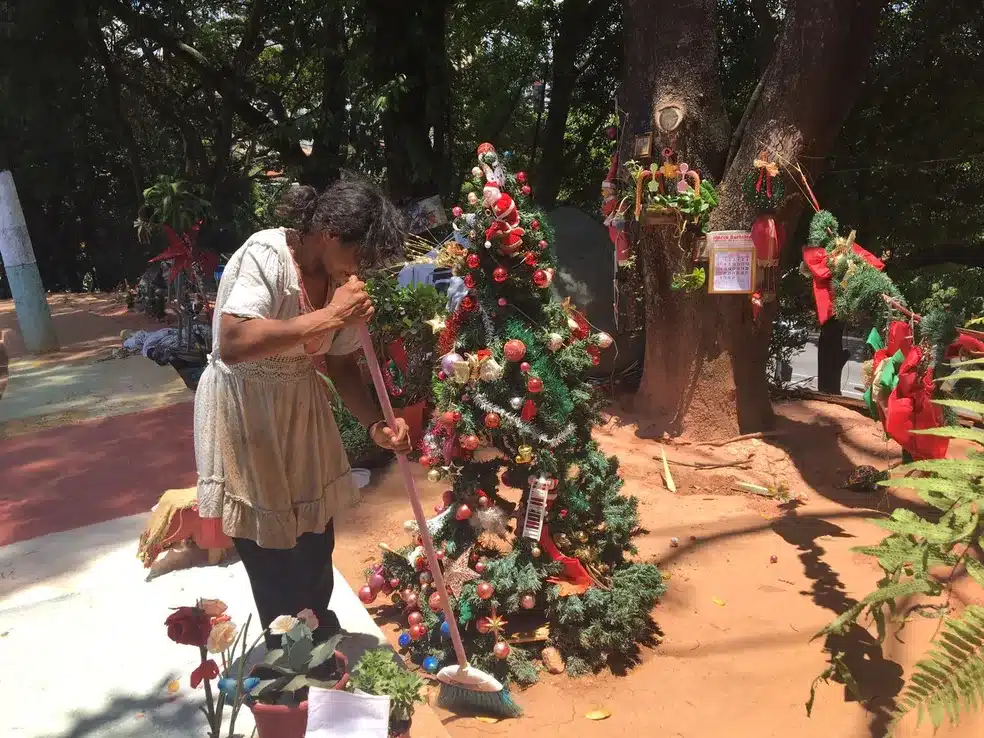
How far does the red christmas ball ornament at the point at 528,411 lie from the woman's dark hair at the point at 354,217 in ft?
3.05

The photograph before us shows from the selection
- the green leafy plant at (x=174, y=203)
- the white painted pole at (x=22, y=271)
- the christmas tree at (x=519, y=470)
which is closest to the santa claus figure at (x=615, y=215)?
the christmas tree at (x=519, y=470)

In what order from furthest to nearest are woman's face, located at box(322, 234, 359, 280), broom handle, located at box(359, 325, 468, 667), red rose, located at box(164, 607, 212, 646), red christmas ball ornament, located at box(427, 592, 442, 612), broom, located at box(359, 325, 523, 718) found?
red christmas ball ornament, located at box(427, 592, 442, 612)
broom, located at box(359, 325, 523, 718)
broom handle, located at box(359, 325, 468, 667)
woman's face, located at box(322, 234, 359, 280)
red rose, located at box(164, 607, 212, 646)

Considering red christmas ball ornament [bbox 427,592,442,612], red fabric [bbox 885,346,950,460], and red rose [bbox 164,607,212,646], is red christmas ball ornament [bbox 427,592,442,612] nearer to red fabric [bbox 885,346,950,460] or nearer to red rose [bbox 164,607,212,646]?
red rose [bbox 164,607,212,646]

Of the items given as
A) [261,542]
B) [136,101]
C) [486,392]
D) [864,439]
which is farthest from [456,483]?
[136,101]

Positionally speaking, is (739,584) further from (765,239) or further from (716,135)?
(716,135)

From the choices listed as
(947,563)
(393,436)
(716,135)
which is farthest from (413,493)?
(716,135)

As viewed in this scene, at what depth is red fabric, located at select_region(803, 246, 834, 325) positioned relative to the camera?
3.36 meters

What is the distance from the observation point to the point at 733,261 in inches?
183

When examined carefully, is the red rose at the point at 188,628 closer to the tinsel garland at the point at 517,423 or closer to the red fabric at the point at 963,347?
the tinsel garland at the point at 517,423

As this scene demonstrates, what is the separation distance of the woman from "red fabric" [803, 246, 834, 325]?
7.29 feet

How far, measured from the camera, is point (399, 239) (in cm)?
201

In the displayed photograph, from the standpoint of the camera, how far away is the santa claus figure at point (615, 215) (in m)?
5.21

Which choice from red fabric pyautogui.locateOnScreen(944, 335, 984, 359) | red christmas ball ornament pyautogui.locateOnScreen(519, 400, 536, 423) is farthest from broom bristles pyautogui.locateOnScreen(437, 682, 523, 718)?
red fabric pyautogui.locateOnScreen(944, 335, 984, 359)

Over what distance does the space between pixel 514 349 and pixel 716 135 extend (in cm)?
318
